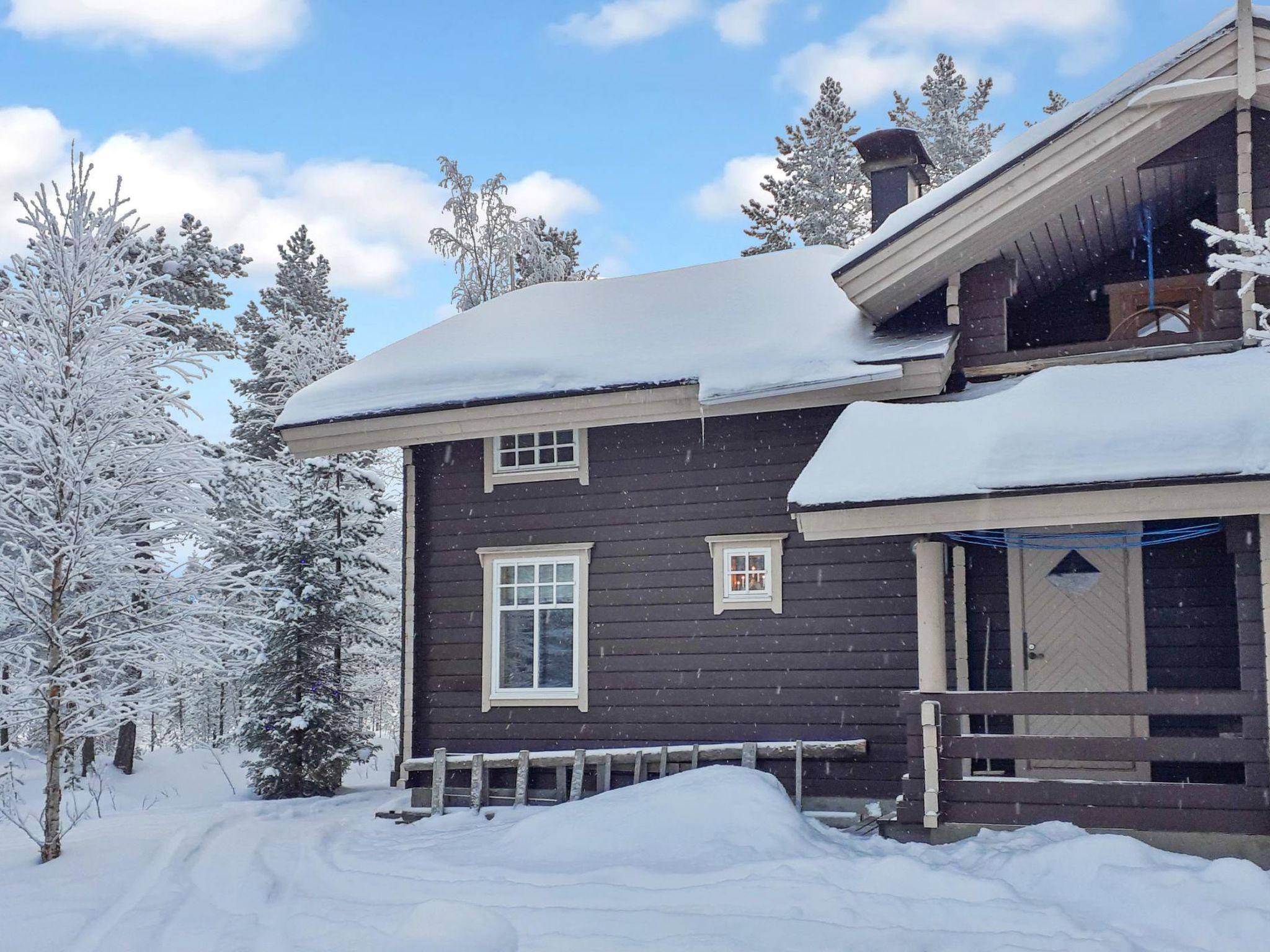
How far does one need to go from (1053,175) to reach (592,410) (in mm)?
4729

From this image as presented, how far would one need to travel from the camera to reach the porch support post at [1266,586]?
25.5ft

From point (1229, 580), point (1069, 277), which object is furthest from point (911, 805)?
point (1069, 277)

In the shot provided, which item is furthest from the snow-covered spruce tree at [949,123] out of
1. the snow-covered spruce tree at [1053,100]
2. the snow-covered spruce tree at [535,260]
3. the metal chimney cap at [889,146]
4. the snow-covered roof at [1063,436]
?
the snow-covered roof at [1063,436]

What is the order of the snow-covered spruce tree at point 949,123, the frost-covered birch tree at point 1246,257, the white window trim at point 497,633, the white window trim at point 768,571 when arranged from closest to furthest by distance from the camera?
the frost-covered birch tree at point 1246,257, the white window trim at point 768,571, the white window trim at point 497,633, the snow-covered spruce tree at point 949,123

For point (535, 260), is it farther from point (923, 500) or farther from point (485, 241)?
point (923, 500)

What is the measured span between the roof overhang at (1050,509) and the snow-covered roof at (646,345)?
74.3 inches

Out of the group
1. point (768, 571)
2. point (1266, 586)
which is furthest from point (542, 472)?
point (1266, 586)

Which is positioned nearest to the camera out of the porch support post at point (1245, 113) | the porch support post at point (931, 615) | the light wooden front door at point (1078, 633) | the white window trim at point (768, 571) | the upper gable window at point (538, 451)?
the porch support post at point (931, 615)

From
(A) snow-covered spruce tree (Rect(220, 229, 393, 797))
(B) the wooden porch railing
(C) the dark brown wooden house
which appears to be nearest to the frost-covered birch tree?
(C) the dark brown wooden house

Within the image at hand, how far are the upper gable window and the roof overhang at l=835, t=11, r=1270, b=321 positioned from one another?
3.37 metres

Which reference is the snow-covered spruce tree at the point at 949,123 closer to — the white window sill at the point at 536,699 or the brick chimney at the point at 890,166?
the brick chimney at the point at 890,166

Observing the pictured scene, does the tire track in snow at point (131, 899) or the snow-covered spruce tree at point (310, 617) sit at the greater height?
the snow-covered spruce tree at point (310, 617)

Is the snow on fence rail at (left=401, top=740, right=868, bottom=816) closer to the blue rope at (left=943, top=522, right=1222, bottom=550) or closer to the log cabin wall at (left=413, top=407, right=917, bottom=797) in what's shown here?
the log cabin wall at (left=413, top=407, right=917, bottom=797)

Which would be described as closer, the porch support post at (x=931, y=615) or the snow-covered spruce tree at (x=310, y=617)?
the porch support post at (x=931, y=615)
